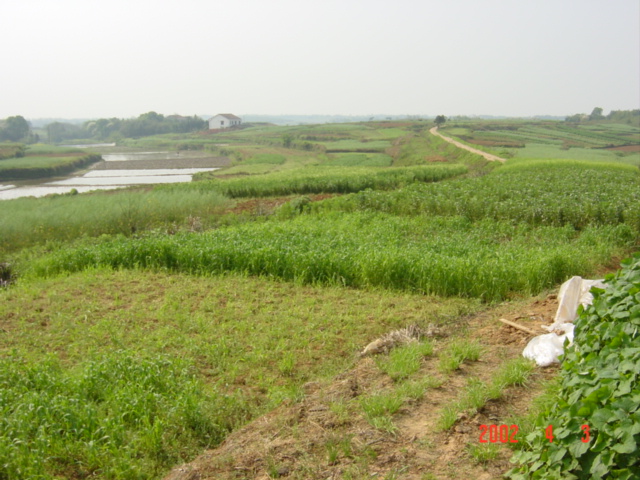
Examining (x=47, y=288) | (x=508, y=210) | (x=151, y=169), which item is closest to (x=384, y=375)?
(x=47, y=288)

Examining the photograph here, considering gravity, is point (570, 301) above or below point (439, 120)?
below

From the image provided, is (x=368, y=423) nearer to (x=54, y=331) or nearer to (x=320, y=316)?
(x=320, y=316)

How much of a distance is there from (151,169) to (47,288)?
3639 cm

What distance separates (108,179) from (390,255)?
106 feet

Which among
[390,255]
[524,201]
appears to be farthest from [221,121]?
[390,255]

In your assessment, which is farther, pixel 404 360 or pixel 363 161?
pixel 363 161

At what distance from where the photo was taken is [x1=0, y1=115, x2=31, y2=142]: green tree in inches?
2518

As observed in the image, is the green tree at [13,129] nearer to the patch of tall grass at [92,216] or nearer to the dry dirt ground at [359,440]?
the patch of tall grass at [92,216]

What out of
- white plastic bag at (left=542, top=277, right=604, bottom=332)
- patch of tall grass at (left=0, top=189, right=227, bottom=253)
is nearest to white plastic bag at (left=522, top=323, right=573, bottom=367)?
white plastic bag at (left=542, top=277, right=604, bottom=332)

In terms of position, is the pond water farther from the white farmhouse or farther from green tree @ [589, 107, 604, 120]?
green tree @ [589, 107, 604, 120]

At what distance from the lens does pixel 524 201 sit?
49.0 ft

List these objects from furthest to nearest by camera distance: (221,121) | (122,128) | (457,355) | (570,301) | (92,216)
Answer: (221,121) → (122,128) → (92,216) → (570,301) → (457,355)

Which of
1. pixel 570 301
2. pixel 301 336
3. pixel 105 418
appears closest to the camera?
pixel 105 418
